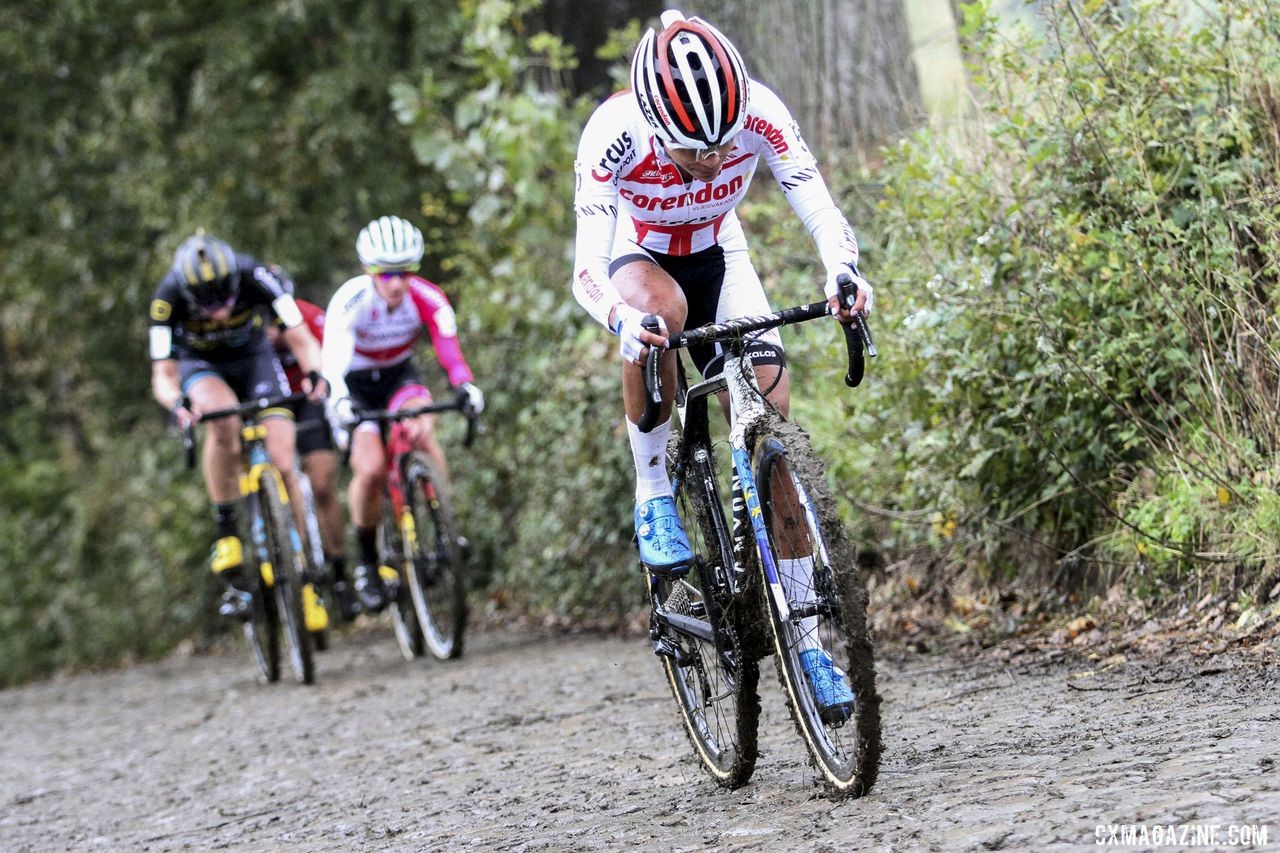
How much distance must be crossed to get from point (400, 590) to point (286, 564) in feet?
2.56

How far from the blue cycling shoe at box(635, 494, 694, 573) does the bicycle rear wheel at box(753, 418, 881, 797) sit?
0.66 meters

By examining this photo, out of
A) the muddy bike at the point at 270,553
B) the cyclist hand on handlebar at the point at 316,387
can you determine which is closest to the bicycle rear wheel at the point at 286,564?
the muddy bike at the point at 270,553

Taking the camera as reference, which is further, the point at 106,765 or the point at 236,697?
the point at 236,697

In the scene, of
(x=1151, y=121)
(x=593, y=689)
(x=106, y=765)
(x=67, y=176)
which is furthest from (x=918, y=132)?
(x=67, y=176)

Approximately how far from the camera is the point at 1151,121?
6410mm

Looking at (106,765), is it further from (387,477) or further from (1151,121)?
(1151,121)

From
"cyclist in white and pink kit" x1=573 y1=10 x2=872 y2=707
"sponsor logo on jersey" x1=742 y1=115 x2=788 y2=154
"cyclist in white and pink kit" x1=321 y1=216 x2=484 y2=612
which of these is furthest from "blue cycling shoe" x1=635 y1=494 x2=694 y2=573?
"cyclist in white and pink kit" x1=321 y1=216 x2=484 y2=612

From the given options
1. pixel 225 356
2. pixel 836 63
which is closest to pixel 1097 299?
pixel 836 63

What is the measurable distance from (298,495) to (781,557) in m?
6.26

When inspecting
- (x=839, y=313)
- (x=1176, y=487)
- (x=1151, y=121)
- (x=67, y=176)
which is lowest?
(x=1176, y=487)

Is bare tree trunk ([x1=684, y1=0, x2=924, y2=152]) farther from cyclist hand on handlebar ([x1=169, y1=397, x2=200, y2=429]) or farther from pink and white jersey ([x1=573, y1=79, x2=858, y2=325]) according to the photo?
pink and white jersey ([x1=573, y1=79, x2=858, y2=325])

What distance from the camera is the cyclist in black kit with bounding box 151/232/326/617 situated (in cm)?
952

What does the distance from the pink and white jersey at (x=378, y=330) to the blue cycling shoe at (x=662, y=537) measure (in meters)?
4.22

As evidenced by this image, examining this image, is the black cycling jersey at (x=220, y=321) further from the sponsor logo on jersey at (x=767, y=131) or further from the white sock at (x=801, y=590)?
the white sock at (x=801, y=590)
